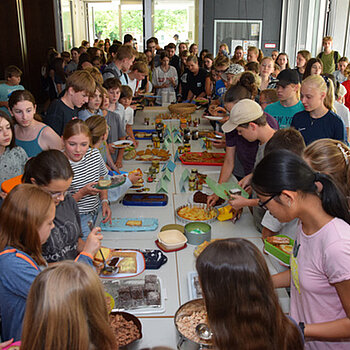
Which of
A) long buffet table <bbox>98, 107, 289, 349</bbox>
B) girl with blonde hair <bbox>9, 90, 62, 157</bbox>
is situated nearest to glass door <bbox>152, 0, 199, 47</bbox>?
long buffet table <bbox>98, 107, 289, 349</bbox>

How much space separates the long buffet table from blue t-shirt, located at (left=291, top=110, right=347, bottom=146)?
94 cm

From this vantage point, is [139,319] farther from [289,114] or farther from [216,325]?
[289,114]

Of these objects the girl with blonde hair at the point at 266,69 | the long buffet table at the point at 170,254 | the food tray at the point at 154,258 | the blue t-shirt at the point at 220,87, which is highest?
the girl with blonde hair at the point at 266,69

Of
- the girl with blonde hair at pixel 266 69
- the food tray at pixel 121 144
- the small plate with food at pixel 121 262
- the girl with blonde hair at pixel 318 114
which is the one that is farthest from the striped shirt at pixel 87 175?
the girl with blonde hair at pixel 266 69

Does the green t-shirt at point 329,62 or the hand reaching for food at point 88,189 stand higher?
the green t-shirt at point 329,62

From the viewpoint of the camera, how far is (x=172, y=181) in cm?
367

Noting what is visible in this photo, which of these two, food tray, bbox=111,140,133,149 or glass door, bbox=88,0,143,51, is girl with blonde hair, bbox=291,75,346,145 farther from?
glass door, bbox=88,0,143,51

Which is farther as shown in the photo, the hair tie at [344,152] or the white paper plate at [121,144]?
the white paper plate at [121,144]

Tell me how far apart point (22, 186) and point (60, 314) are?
2.35ft

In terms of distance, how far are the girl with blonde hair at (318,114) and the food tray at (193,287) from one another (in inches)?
78.1

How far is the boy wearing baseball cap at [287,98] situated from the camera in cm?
383

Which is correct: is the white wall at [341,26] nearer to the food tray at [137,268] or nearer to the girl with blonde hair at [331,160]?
the girl with blonde hair at [331,160]

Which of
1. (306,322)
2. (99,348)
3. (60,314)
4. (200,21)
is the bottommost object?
(306,322)

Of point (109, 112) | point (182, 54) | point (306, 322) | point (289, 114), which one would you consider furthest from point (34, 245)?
point (182, 54)
